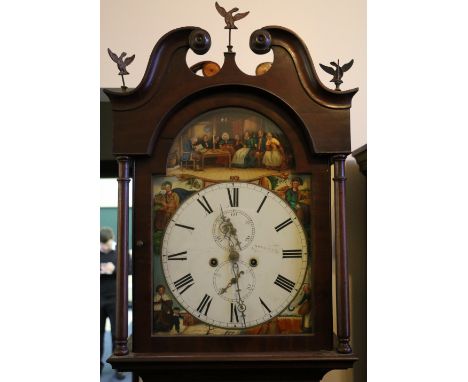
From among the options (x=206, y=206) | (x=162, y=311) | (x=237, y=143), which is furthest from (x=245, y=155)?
(x=162, y=311)

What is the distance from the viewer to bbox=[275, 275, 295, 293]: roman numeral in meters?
0.98

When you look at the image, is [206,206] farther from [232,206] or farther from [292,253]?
[292,253]

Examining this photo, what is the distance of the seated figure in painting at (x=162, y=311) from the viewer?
0.97m

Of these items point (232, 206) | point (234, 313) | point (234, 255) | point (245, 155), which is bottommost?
point (234, 313)

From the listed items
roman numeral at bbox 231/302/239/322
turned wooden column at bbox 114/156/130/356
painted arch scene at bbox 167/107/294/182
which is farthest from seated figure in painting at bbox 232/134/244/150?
roman numeral at bbox 231/302/239/322

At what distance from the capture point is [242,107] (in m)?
1.00

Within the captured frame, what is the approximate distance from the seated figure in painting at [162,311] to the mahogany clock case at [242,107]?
0.01m

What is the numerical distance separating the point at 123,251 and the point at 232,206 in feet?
0.84

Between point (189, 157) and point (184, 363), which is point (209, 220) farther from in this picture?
point (184, 363)

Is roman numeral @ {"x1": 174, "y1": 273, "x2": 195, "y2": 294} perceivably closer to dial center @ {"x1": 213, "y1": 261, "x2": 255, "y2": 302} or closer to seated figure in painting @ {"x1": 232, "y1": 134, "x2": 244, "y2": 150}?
dial center @ {"x1": 213, "y1": 261, "x2": 255, "y2": 302}

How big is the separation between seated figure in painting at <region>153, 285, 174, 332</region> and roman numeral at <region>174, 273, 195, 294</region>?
3 cm

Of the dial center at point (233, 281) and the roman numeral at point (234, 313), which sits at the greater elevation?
the dial center at point (233, 281)

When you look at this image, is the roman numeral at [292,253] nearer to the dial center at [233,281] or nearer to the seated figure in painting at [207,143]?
the dial center at [233,281]

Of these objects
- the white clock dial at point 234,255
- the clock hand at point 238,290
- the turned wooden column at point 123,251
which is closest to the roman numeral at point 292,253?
the white clock dial at point 234,255
